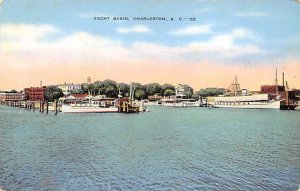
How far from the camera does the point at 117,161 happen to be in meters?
2.15

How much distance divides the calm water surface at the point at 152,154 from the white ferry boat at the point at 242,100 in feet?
0.33

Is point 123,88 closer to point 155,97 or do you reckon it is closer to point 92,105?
point 155,97

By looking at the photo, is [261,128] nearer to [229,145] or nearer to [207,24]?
[229,145]

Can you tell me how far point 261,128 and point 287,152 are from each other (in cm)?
19

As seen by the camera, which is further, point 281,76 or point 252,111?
point 252,111

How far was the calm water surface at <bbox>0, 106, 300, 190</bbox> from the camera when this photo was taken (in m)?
2.00

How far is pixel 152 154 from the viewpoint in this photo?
2270mm

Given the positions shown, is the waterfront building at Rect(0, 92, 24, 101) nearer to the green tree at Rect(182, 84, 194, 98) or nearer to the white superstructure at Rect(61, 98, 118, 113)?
the white superstructure at Rect(61, 98, 118, 113)

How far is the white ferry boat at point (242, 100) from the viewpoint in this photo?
7.57 feet

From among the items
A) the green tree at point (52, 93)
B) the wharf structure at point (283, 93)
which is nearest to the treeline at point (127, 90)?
the green tree at point (52, 93)

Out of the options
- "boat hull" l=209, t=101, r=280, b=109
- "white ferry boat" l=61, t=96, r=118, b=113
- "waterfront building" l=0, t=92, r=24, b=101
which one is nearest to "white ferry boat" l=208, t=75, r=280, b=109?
"boat hull" l=209, t=101, r=280, b=109

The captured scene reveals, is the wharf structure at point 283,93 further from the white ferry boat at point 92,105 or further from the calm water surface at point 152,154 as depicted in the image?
the white ferry boat at point 92,105

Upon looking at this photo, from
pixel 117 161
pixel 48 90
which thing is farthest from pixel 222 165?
pixel 48 90

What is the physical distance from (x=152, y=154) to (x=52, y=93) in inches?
25.5
